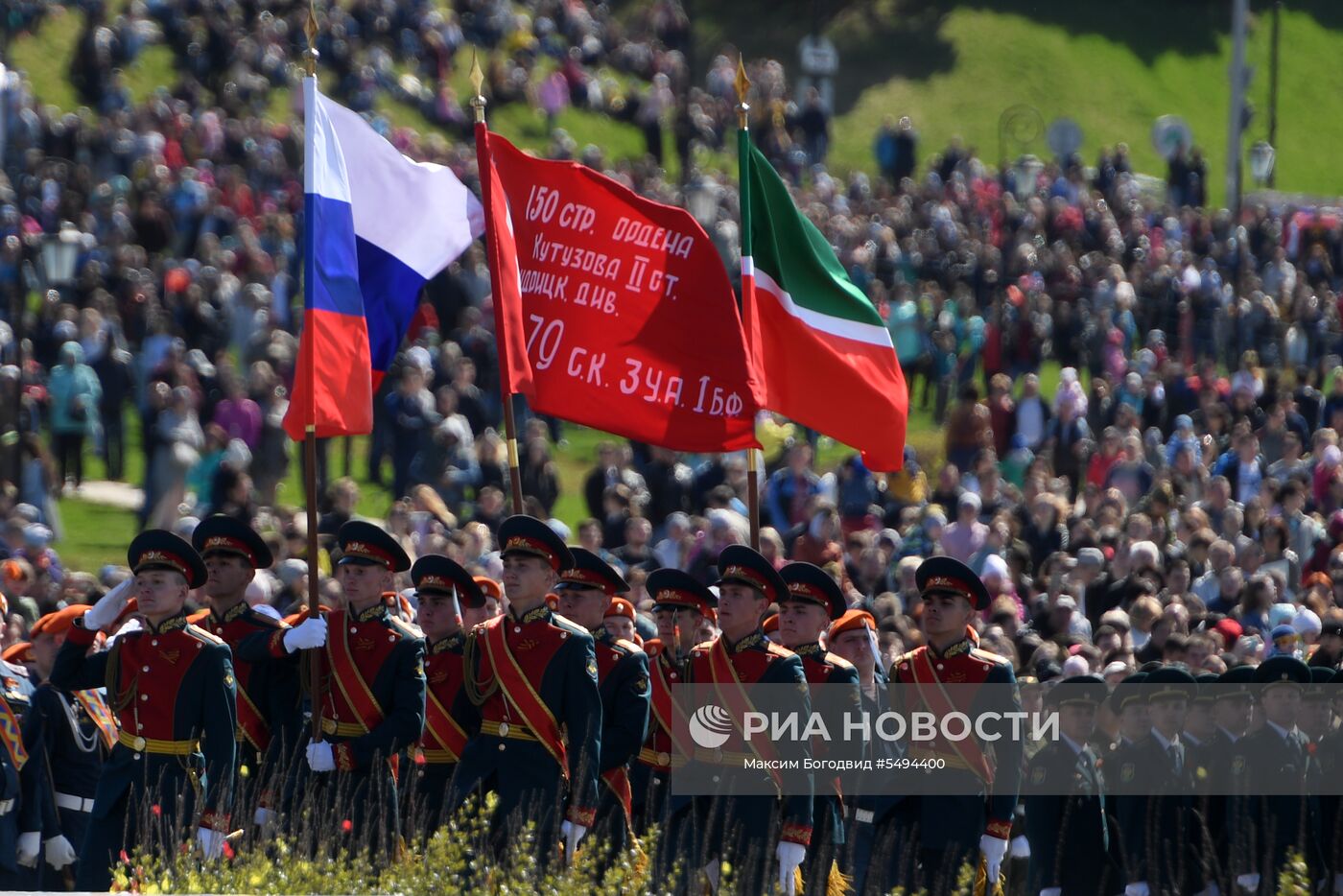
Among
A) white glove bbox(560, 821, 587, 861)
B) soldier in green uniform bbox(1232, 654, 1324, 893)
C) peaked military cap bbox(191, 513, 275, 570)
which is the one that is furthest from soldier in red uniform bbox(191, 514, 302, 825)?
soldier in green uniform bbox(1232, 654, 1324, 893)

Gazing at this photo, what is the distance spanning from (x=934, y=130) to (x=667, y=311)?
42.9 metres

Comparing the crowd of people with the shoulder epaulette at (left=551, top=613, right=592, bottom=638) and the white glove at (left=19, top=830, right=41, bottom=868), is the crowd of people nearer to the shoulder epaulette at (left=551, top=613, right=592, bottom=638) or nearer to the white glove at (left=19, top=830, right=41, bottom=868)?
the shoulder epaulette at (left=551, top=613, right=592, bottom=638)

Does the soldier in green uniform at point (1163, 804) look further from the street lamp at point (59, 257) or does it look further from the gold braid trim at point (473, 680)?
the street lamp at point (59, 257)

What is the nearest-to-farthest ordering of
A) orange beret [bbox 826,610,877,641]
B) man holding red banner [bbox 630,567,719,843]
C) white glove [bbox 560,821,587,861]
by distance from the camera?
→ white glove [bbox 560,821,587,861]
man holding red banner [bbox 630,567,719,843]
orange beret [bbox 826,610,877,641]

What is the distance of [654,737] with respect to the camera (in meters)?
10.9

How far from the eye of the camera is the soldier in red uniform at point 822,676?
10.2m

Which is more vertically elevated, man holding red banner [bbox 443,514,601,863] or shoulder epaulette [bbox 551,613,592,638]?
shoulder epaulette [bbox 551,613,592,638]

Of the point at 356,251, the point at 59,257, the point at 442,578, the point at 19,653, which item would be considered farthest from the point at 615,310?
the point at 59,257

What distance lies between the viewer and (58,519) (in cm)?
2272

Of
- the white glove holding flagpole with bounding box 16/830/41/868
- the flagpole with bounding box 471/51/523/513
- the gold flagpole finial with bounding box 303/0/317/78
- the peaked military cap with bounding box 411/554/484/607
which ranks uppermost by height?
the gold flagpole finial with bounding box 303/0/317/78

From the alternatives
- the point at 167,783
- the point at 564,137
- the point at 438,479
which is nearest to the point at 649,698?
the point at 167,783

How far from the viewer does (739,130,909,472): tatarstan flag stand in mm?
12039

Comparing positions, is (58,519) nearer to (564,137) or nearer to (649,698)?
(649,698)

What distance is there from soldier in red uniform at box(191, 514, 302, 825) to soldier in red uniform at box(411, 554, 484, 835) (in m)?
0.57
